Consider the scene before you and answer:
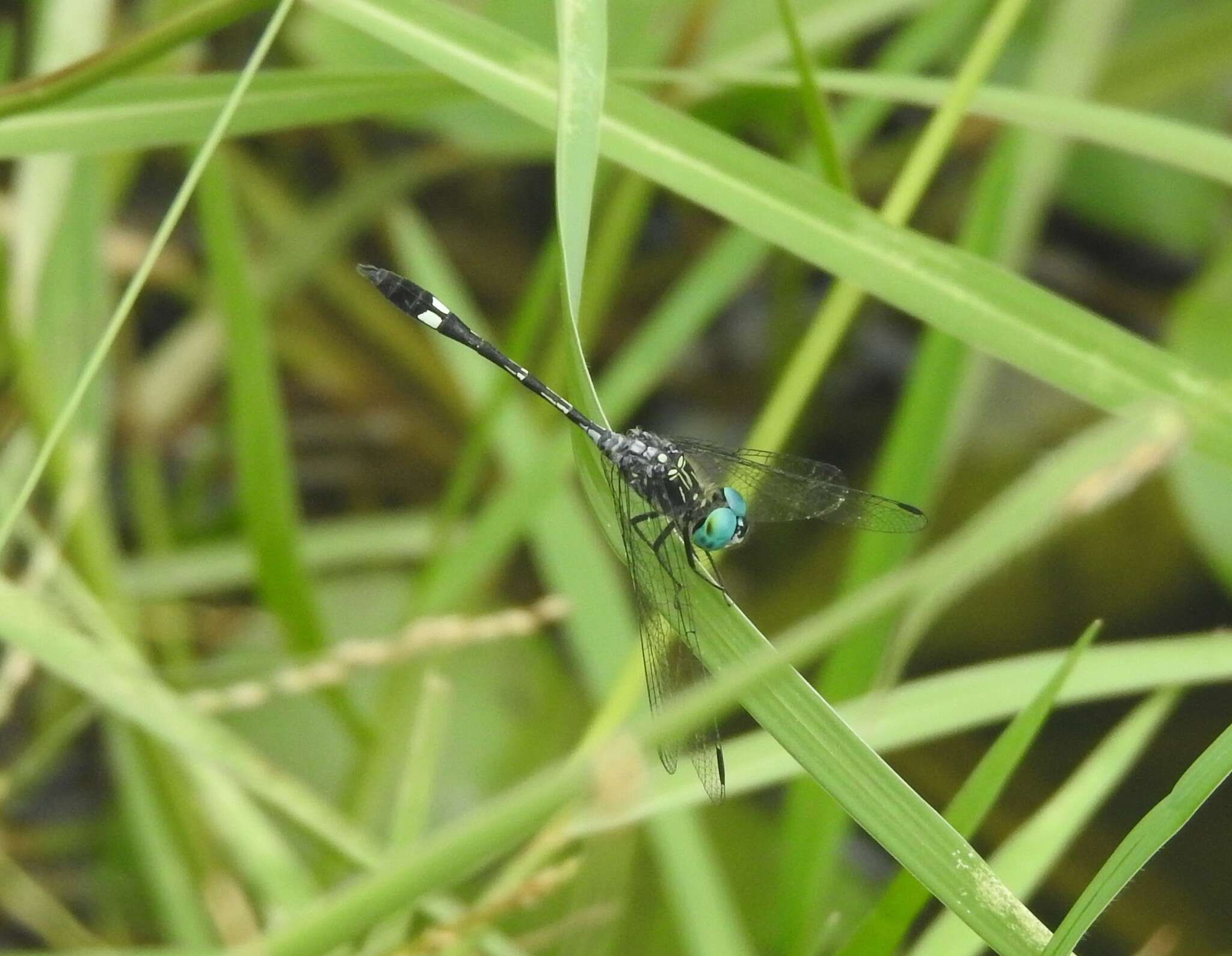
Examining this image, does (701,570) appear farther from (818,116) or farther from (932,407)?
(932,407)

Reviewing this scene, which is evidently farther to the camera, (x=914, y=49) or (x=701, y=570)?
(x=914, y=49)

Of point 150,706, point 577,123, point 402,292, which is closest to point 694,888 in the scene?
point 150,706

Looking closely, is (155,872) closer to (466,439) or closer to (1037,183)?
(466,439)

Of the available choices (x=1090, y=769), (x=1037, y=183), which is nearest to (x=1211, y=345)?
(x=1037, y=183)

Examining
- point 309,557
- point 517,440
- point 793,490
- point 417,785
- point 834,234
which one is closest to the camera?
point 834,234

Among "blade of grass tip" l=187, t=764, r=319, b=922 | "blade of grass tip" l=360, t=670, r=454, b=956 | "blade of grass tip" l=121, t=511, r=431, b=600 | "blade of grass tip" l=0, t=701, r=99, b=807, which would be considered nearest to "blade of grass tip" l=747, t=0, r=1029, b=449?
"blade of grass tip" l=360, t=670, r=454, b=956

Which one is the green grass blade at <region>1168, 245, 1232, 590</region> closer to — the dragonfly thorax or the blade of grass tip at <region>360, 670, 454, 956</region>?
the dragonfly thorax

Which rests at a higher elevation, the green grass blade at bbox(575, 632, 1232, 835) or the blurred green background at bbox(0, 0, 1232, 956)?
the blurred green background at bbox(0, 0, 1232, 956)
